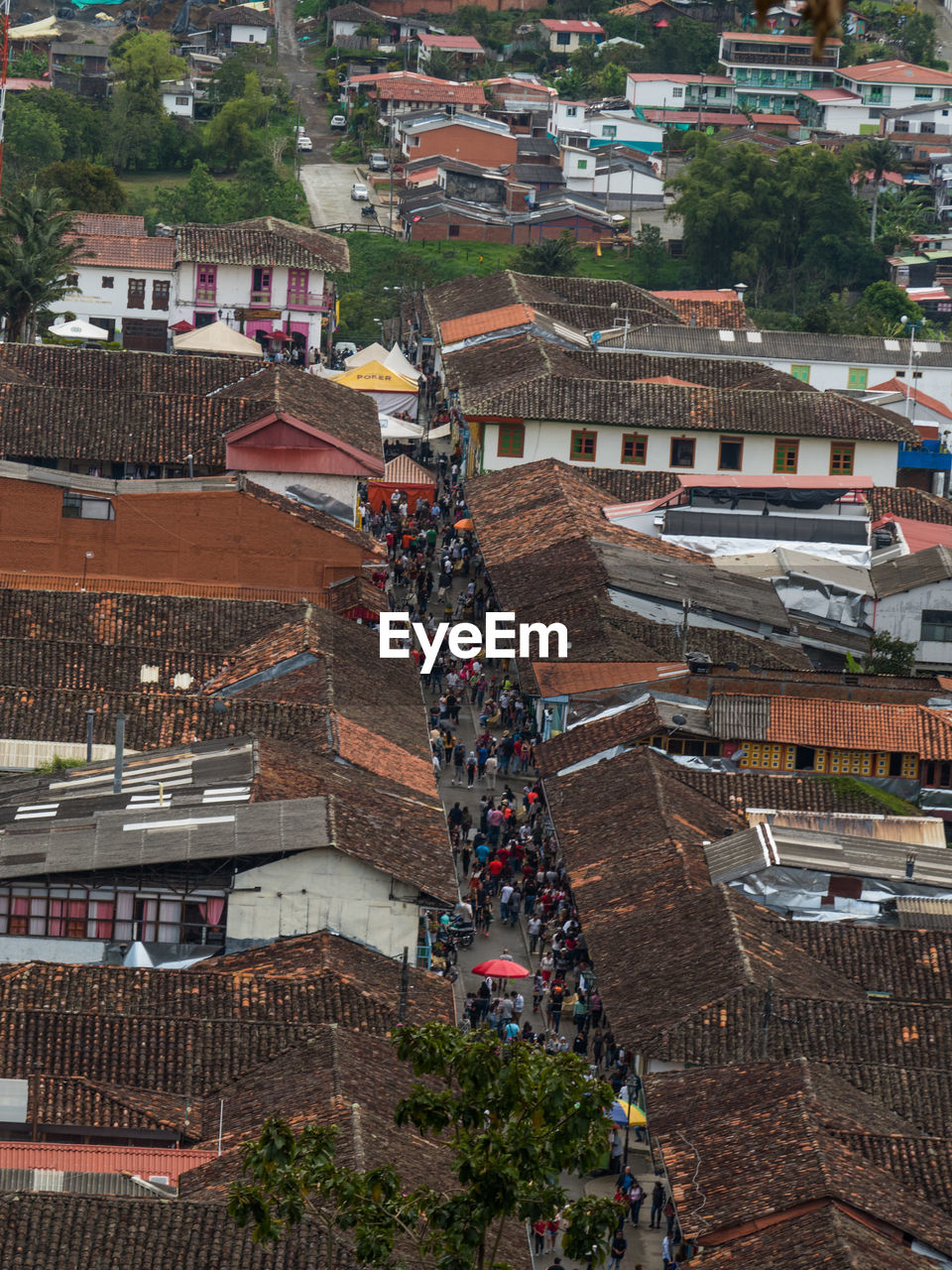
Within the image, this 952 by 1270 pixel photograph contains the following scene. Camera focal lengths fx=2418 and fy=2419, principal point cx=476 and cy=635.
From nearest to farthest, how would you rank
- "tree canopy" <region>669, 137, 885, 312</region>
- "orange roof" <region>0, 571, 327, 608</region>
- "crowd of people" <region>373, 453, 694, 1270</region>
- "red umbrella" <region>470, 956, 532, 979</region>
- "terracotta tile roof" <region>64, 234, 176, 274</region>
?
"crowd of people" <region>373, 453, 694, 1270</region> → "red umbrella" <region>470, 956, 532, 979</region> → "orange roof" <region>0, 571, 327, 608</region> → "terracotta tile roof" <region>64, 234, 176, 274</region> → "tree canopy" <region>669, 137, 885, 312</region>

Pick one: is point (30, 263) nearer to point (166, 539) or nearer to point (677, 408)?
point (677, 408)

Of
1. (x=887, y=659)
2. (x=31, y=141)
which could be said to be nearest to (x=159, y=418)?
(x=887, y=659)

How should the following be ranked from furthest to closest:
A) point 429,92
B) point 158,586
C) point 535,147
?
point 429,92 → point 535,147 → point 158,586

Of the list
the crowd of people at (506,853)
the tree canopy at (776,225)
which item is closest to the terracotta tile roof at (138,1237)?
the crowd of people at (506,853)

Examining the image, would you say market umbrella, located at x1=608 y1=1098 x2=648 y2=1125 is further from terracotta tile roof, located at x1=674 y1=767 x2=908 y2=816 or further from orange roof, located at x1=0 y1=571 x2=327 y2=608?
orange roof, located at x1=0 y1=571 x2=327 y2=608

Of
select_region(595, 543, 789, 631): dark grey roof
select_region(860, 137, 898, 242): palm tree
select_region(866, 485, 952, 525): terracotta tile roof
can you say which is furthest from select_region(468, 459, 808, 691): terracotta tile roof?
select_region(860, 137, 898, 242): palm tree
